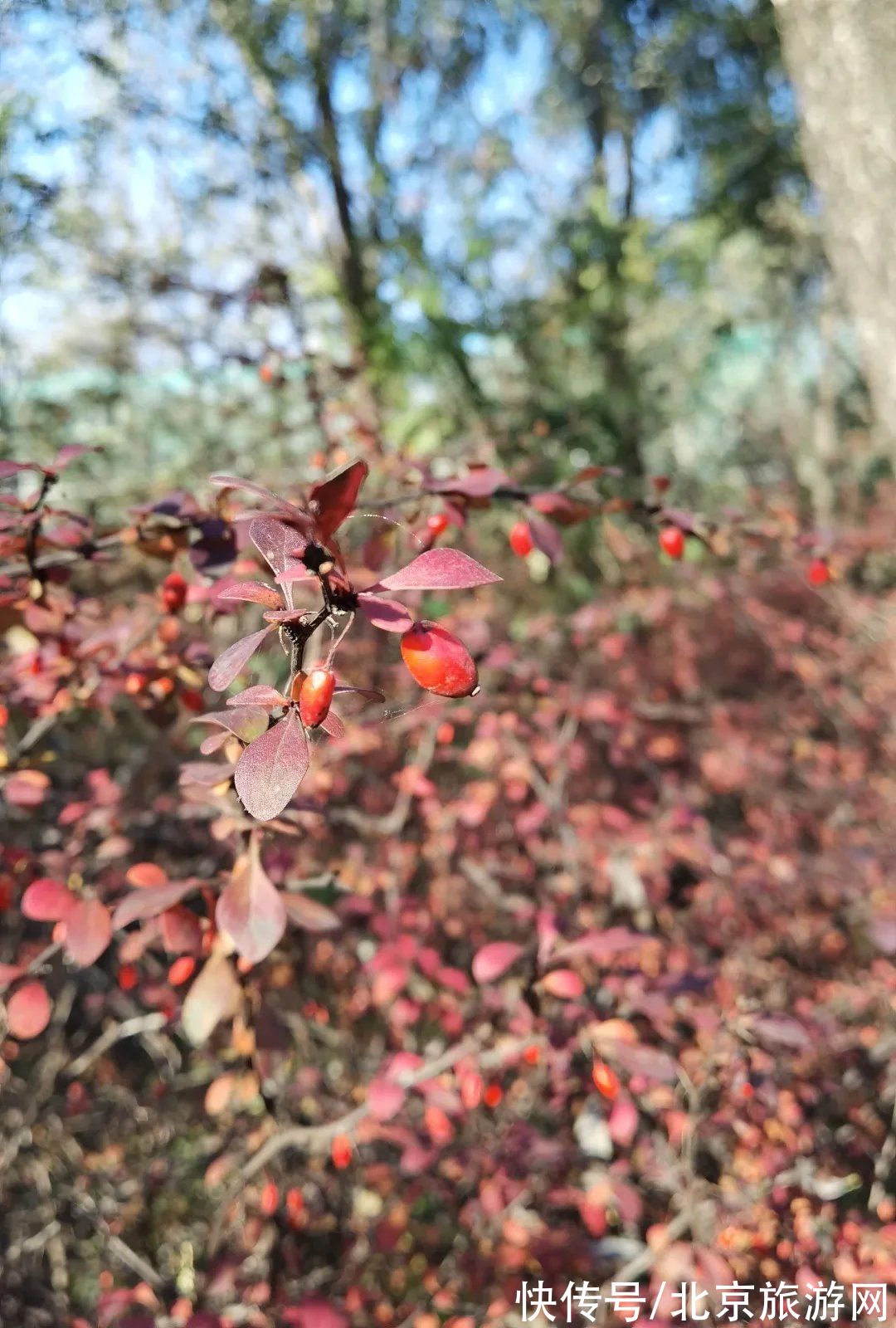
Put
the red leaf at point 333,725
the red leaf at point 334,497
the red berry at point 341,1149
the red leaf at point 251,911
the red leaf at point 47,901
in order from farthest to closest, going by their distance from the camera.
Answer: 1. the red berry at point 341,1149
2. the red leaf at point 47,901
3. the red leaf at point 251,911
4. the red leaf at point 333,725
5. the red leaf at point 334,497

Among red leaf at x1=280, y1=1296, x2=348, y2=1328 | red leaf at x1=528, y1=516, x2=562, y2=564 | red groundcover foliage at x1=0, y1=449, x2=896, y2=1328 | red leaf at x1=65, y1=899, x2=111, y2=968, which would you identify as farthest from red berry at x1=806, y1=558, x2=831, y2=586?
red leaf at x1=280, y1=1296, x2=348, y2=1328

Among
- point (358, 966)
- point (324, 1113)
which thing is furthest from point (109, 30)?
point (324, 1113)

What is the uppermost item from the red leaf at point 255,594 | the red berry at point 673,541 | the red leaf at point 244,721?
the red leaf at point 255,594

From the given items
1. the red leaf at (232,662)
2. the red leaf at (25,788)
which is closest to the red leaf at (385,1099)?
the red leaf at (25,788)

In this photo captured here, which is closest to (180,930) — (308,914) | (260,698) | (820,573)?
(308,914)

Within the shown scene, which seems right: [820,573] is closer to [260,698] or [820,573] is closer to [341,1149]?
[260,698]

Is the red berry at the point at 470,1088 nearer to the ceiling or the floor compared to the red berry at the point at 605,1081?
nearer to the floor

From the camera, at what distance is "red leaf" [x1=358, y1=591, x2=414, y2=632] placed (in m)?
0.73

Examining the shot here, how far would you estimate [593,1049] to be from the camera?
136 cm

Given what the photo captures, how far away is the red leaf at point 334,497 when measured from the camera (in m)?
0.67

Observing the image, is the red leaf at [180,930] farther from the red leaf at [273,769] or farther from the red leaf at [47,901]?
the red leaf at [273,769]

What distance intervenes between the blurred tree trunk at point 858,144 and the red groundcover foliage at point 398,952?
55 centimetres

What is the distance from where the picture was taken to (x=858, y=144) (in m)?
2.23

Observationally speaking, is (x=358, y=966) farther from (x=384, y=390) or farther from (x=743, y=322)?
(x=743, y=322)
